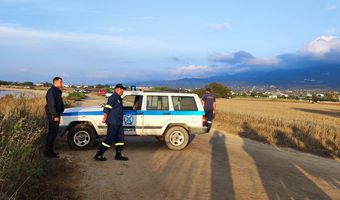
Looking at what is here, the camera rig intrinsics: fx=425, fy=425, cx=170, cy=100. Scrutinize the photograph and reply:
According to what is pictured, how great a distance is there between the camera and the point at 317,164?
12148mm

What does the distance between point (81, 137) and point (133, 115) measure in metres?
1.65

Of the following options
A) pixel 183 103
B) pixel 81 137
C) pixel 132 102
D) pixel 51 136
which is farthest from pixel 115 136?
pixel 183 103

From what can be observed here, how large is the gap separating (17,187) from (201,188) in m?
3.38

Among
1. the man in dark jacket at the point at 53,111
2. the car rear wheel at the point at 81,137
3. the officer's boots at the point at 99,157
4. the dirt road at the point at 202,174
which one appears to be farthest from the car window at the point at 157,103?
the man in dark jacket at the point at 53,111

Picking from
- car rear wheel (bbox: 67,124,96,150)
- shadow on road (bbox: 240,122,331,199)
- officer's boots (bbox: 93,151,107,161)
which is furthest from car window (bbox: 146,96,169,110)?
shadow on road (bbox: 240,122,331,199)

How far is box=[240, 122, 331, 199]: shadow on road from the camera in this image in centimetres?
823

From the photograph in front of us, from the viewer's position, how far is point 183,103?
13.3m

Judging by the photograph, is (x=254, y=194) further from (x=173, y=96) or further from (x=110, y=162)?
(x=173, y=96)

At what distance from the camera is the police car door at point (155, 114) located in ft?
42.3

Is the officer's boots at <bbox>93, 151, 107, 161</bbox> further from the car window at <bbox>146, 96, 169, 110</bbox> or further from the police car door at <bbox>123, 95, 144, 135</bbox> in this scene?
the car window at <bbox>146, 96, 169, 110</bbox>

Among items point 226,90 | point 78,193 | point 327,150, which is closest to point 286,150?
point 327,150

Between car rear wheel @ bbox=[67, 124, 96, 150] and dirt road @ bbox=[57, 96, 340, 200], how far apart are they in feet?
0.88

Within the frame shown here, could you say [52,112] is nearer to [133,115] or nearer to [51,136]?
[51,136]

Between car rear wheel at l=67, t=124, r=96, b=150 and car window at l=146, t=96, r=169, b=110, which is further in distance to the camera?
car window at l=146, t=96, r=169, b=110
